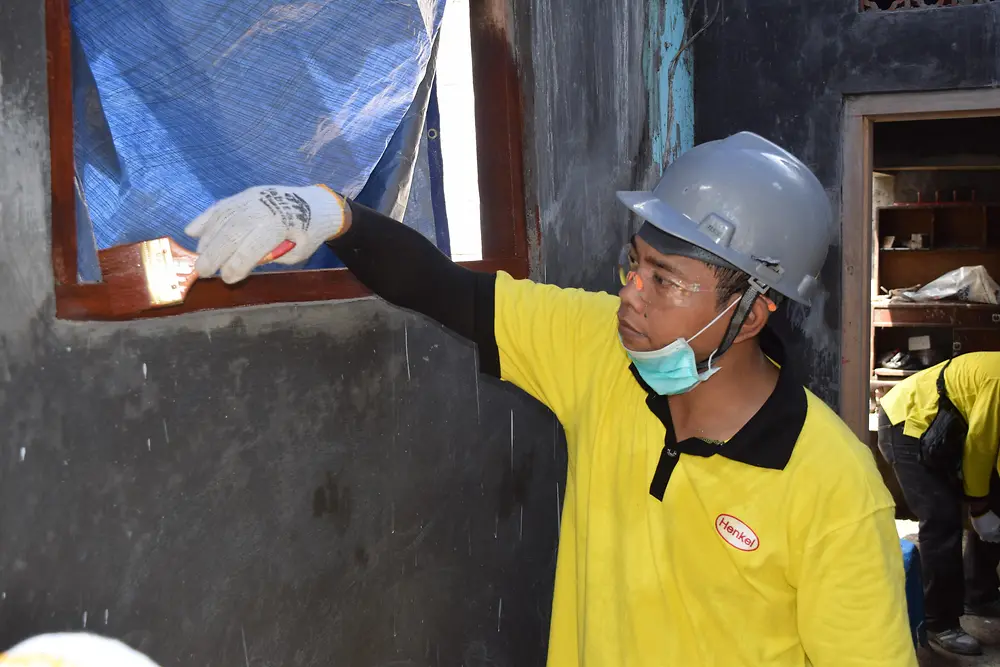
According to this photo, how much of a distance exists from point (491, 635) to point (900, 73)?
365 cm

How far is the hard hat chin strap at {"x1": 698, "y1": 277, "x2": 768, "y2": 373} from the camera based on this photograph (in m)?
1.70

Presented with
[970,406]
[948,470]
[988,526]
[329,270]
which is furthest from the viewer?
[988,526]

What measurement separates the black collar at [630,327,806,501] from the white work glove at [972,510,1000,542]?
4.72 meters

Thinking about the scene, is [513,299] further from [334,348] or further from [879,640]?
[879,640]

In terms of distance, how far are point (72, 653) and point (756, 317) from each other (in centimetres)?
135

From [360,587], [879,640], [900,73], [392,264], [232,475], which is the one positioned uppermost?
[900,73]

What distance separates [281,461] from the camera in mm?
1761

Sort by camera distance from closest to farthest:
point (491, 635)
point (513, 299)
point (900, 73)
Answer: point (513, 299)
point (491, 635)
point (900, 73)

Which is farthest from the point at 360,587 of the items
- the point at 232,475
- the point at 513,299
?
the point at 513,299

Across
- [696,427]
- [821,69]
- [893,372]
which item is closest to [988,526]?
[821,69]

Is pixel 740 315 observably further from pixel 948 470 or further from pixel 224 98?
pixel 948 470

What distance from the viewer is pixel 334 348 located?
1.90m

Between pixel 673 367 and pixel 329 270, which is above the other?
pixel 329 270

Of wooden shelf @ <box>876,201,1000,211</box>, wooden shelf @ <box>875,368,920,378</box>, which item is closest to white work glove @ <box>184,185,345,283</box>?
wooden shelf @ <box>875,368,920,378</box>
